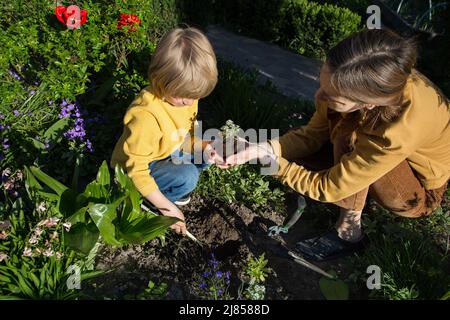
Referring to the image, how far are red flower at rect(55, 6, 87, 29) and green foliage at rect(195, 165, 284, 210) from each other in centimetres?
130

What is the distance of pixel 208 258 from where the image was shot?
2.25 m

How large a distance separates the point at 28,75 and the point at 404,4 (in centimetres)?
666

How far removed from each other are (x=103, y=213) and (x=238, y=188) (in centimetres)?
104

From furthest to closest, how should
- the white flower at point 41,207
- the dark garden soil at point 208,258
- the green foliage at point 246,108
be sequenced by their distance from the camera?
the green foliage at point 246,108
the dark garden soil at point 208,258
the white flower at point 41,207

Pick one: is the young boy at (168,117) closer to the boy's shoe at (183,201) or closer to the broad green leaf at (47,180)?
the boy's shoe at (183,201)

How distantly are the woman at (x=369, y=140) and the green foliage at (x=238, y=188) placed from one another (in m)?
0.30

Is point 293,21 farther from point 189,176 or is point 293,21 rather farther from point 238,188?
point 189,176

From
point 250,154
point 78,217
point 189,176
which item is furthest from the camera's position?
point 189,176

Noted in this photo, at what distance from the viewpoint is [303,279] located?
2.23 m

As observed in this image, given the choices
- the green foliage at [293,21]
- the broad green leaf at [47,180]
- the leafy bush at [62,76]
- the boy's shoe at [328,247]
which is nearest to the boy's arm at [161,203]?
the broad green leaf at [47,180]

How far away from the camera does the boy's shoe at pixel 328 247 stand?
235 centimetres

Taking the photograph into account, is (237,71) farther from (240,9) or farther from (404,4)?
(404,4)

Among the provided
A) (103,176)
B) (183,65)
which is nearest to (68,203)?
(103,176)

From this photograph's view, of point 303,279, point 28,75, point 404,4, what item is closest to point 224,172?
point 303,279
